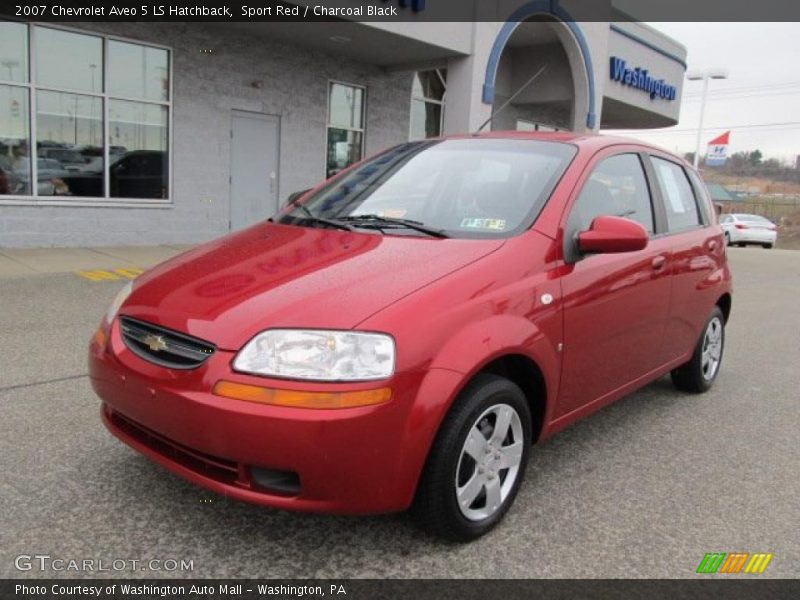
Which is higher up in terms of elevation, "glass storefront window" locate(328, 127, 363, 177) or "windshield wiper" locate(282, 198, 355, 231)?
"glass storefront window" locate(328, 127, 363, 177)

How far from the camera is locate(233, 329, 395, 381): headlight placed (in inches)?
93.0

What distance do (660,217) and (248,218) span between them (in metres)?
9.67

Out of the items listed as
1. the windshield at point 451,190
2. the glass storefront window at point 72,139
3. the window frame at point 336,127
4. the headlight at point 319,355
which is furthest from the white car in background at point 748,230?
the headlight at point 319,355

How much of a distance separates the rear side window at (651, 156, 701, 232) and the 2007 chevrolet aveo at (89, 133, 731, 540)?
0.41m

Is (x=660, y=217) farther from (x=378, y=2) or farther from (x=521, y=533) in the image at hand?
(x=378, y=2)

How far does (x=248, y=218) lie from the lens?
1277cm

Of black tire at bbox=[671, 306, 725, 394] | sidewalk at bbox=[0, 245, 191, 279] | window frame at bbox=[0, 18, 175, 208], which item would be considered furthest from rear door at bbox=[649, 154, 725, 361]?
window frame at bbox=[0, 18, 175, 208]

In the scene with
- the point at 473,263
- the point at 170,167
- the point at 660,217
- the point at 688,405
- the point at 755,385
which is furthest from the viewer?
the point at 170,167

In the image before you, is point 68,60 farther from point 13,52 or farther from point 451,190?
point 451,190

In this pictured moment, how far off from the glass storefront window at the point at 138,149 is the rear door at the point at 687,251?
8.73 meters

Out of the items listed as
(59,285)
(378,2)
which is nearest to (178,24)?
(378,2)

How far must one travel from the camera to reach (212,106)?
38.4ft

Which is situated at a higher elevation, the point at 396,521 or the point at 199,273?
the point at 199,273

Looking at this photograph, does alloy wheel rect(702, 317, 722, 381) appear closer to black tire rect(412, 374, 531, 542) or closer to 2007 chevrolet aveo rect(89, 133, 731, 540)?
2007 chevrolet aveo rect(89, 133, 731, 540)
